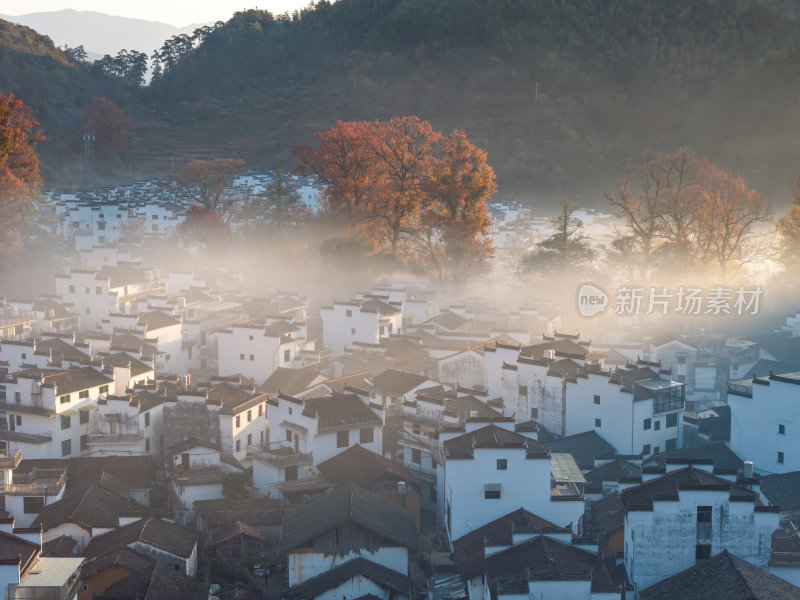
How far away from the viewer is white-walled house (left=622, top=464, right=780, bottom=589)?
11609 mm

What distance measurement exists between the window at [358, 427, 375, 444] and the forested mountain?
93.0 feet

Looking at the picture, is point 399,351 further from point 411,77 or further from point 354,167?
point 411,77

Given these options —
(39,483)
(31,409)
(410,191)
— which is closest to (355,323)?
(410,191)

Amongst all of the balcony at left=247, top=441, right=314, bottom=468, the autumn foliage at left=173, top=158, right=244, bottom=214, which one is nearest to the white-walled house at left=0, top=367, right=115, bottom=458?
the balcony at left=247, top=441, right=314, bottom=468

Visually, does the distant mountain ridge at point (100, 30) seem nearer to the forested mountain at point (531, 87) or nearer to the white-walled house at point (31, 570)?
the forested mountain at point (531, 87)

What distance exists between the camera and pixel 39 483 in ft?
49.6

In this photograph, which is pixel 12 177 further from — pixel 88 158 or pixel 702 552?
pixel 88 158

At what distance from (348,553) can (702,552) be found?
4309 millimetres

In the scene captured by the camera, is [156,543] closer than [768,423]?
Yes

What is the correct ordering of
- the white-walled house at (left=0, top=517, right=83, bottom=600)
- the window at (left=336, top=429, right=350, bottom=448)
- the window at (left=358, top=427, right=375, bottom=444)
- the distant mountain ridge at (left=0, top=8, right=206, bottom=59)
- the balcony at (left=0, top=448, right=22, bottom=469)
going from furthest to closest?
1. the distant mountain ridge at (left=0, top=8, right=206, bottom=59)
2. the window at (left=358, top=427, right=375, bottom=444)
3. the window at (left=336, top=429, right=350, bottom=448)
4. the balcony at (left=0, top=448, right=22, bottom=469)
5. the white-walled house at (left=0, top=517, right=83, bottom=600)

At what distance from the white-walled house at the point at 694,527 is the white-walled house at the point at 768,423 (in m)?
4.53

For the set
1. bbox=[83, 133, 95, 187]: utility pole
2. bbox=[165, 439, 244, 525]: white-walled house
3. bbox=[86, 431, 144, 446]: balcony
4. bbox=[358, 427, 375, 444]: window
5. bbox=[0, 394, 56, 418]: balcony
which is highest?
bbox=[83, 133, 95, 187]: utility pole

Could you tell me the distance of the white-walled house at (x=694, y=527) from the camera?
11.6 m

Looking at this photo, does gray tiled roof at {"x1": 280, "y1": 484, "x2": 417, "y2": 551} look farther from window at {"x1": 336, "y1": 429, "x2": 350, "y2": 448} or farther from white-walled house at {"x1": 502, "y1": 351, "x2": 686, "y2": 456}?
white-walled house at {"x1": 502, "y1": 351, "x2": 686, "y2": 456}
